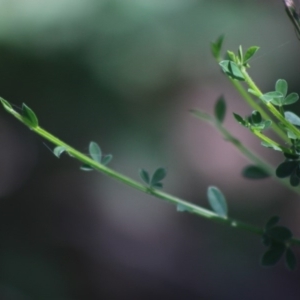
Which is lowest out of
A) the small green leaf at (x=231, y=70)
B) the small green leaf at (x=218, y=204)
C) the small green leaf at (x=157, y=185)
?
the small green leaf at (x=157, y=185)

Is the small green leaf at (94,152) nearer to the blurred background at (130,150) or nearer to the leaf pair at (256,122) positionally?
the leaf pair at (256,122)

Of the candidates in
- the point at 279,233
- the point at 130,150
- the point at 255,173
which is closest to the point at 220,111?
the point at 255,173

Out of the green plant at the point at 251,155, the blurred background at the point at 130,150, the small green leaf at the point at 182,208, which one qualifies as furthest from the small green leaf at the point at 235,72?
the blurred background at the point at 130,150

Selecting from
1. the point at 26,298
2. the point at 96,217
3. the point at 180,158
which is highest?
the point at 180,158

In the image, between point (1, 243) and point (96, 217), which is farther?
point (96, 217)

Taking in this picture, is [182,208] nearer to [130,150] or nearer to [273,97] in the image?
[273,97]

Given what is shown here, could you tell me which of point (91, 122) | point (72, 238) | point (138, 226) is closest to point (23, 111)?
point (91, 122)

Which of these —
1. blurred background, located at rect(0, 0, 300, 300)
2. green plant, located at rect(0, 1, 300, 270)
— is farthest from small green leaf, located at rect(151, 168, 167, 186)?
blurred background, located at rect(0, 0, 300, 300)

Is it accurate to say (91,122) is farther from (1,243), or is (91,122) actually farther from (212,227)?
(212,227)
